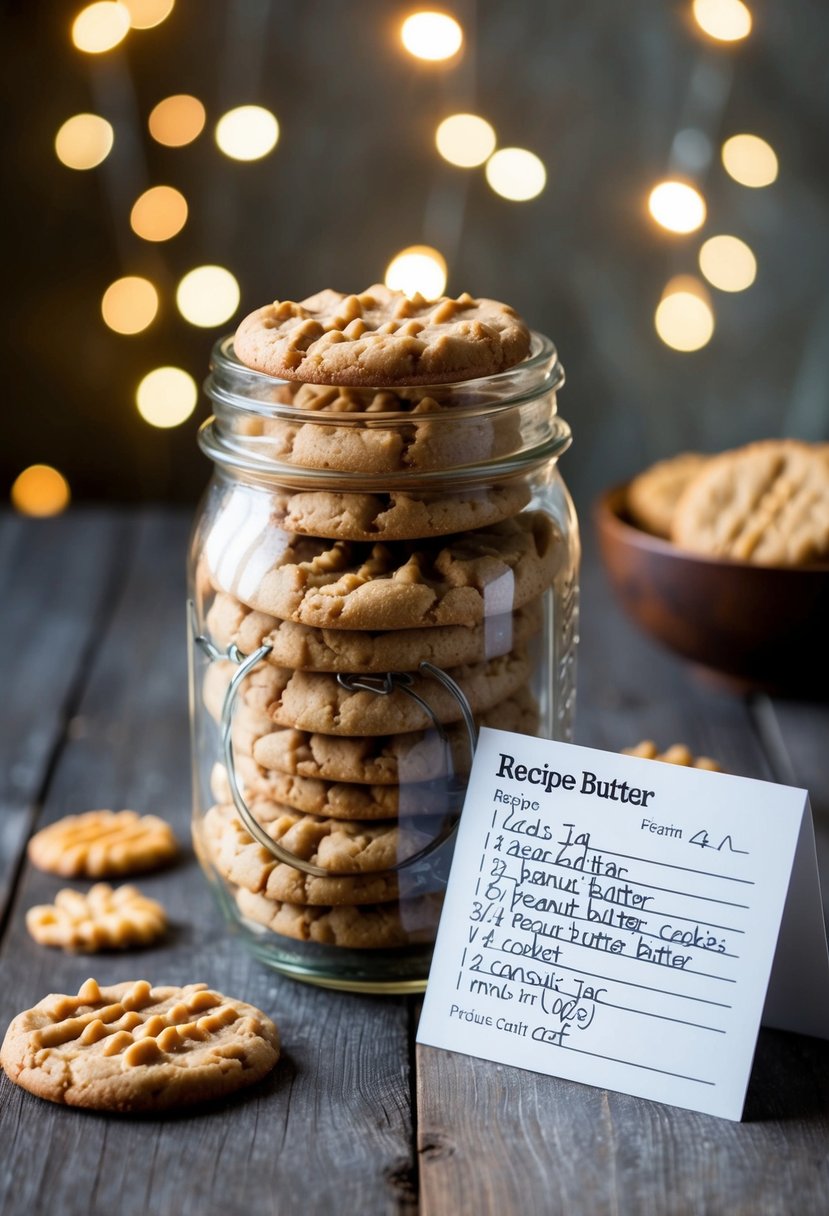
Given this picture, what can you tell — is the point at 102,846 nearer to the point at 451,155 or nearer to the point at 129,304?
the point at 129,304

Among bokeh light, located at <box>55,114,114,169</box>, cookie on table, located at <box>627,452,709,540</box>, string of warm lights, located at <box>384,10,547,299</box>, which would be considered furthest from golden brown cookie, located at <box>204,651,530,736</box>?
bokeh light, located at <box>55,114,114,169</box>

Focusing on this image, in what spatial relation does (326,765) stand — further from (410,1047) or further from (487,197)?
(487,197)

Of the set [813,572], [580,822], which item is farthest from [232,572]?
[813,572]

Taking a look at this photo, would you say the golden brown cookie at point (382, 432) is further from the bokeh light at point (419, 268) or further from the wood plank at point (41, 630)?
Answer: the bokeh light at point (419, 268)

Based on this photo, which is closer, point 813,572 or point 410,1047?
point 410,1047

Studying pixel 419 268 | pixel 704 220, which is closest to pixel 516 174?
pixel 419 268
